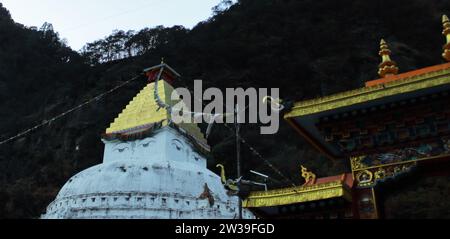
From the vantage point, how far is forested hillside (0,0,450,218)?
33.7 metres

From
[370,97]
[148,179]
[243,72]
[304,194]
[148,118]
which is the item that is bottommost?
[304,194]

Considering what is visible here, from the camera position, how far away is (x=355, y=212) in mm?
7375

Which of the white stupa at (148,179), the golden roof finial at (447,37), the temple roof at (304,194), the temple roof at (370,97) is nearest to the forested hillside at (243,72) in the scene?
the white stupa at (148,179)

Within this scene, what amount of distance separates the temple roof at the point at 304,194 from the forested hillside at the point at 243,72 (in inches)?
759

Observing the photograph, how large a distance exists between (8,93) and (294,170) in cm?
3795

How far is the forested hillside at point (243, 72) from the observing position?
1326 inches

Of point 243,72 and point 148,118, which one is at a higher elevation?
point 243,72

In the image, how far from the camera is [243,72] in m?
41.1

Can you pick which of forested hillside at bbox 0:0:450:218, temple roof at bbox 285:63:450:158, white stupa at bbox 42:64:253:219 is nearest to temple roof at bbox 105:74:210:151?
white stupa at bbox 42:64:253:219

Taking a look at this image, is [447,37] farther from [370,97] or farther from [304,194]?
[304,194]

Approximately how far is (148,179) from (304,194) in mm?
13192

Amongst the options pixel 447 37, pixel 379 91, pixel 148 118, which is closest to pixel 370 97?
pixel 379 91

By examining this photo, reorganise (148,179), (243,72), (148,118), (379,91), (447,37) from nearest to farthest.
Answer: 1. (379,91)
2. (447,37)
3. (148,179)
4. (148,118)
5. (243,72)

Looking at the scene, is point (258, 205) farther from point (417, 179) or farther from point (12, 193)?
point (12, 193)
